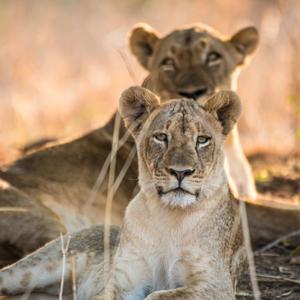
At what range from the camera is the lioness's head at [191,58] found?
7.79m

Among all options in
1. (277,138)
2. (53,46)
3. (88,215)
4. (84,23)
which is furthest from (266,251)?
(84,23)

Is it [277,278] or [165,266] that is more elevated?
[277,278]

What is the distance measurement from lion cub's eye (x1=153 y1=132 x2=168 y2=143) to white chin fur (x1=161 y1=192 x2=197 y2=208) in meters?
0.31

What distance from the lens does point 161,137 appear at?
5406 mm

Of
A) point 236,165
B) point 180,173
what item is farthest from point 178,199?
point 236,165

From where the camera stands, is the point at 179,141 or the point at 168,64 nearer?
→ the point at 179,141

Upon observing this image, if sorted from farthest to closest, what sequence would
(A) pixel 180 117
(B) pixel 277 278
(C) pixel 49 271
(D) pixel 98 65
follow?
(D) pixel 98 65, (B) pixel 277 278, (C) pixel 49 271, (A) pixel 180 117

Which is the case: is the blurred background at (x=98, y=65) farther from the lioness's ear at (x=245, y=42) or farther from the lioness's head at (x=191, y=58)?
the lioness's ear at (x=245, y=42)

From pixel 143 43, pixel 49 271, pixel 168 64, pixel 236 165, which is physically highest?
pixel 143 43

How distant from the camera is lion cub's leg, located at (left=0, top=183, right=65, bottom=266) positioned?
22.8 ft

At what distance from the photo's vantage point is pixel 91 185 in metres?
7.81

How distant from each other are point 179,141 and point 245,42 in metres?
3.71

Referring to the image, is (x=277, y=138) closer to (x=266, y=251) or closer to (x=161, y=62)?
(x=161, y=62)

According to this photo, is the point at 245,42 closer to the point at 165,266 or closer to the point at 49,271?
the point at 49,271
